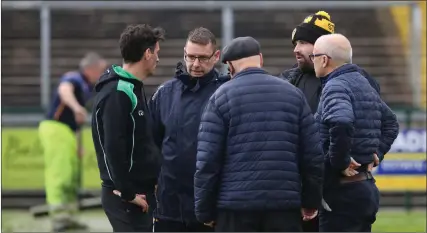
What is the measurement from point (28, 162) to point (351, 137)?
8.45m

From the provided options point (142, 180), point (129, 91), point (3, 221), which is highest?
point (129, 91)

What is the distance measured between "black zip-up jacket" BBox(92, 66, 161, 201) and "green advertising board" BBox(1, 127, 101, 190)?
767 centimetres

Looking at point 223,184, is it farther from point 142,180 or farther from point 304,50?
point 304,50

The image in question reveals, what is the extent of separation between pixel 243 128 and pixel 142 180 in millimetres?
932

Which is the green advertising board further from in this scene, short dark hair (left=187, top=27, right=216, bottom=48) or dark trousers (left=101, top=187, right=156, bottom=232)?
dark trousers (left=101, top=187, right=156, bottom=232)

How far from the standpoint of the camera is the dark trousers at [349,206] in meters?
7.25

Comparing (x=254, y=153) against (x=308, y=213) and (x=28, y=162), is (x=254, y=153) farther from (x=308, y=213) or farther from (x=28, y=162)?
(x=28, y=162)

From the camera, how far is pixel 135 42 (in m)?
6.99

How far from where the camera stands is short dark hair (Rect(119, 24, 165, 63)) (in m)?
6.98

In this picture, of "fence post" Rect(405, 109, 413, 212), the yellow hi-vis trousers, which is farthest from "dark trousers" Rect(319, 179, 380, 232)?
"fence post" Rect(405, 109, 413, 212)

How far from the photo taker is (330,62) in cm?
722

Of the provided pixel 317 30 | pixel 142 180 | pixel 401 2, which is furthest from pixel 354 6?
pixel 142 180

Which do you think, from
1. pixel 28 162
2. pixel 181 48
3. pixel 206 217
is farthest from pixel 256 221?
pixel 181 48

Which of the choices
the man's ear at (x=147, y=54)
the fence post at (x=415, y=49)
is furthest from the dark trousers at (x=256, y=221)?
the fence post at (x=415, y=49)
